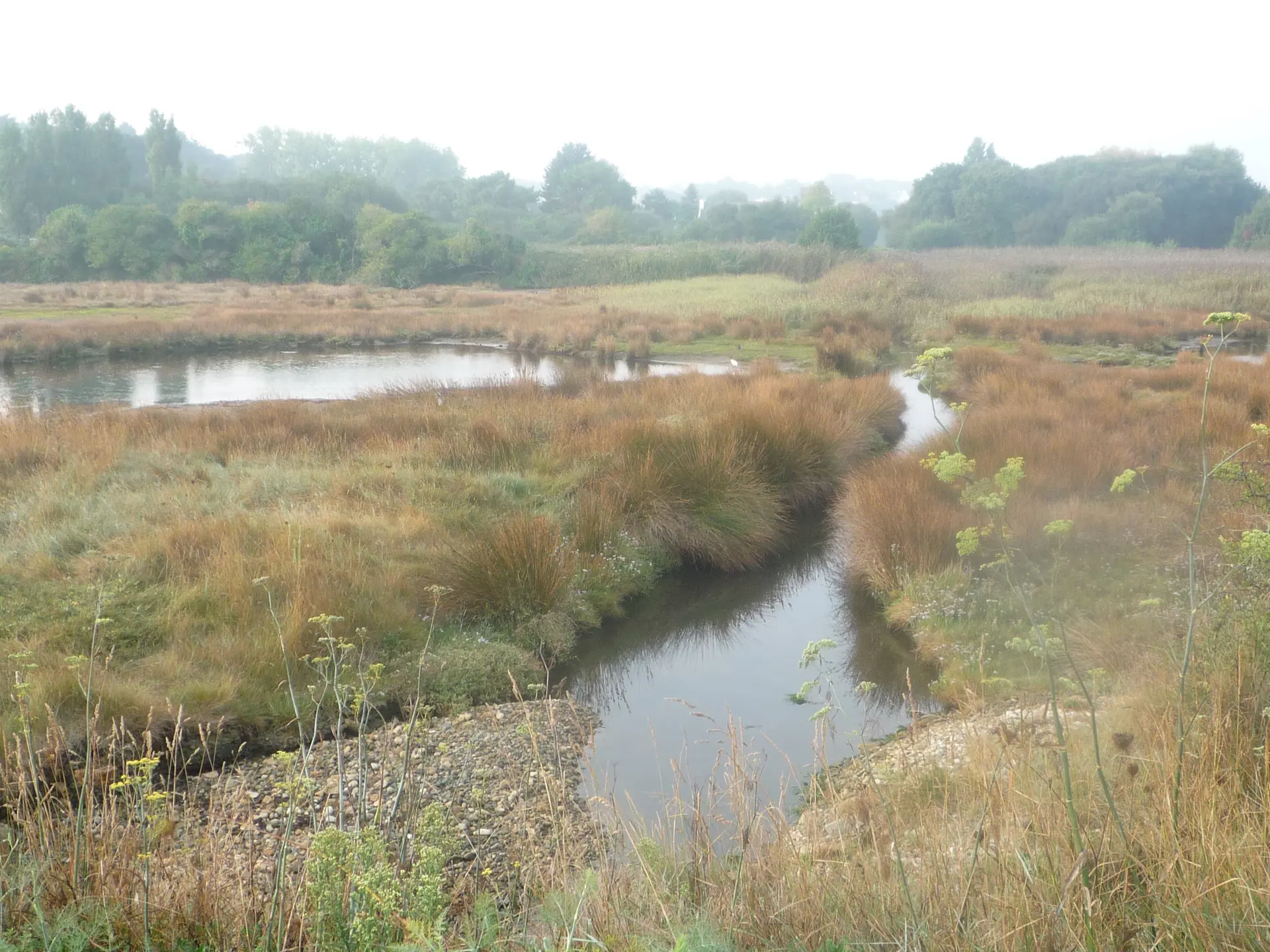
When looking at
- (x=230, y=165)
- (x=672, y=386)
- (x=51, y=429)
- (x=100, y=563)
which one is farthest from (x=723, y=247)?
(x=230, y=165)

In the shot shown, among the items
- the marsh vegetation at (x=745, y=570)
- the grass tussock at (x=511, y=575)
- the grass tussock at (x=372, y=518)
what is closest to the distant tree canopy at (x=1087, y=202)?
the marsh vegetation at (x=745, y=570)

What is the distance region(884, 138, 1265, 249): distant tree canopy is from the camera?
6122 cm

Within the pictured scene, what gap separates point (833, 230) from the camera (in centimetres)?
4772

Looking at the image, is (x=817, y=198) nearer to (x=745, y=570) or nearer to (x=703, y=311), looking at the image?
(x=703, y=311)

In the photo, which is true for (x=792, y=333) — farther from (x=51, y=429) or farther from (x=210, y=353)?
(x=51, y=429)

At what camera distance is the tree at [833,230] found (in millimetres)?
47219

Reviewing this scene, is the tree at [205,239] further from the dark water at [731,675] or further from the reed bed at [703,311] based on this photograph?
the dark water at [731,675]

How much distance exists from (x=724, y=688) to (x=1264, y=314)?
25519 millimetres

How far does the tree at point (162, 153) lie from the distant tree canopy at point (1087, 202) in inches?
2042

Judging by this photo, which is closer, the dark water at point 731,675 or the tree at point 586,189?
the dark water at point 731,675

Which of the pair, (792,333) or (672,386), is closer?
(672,386)

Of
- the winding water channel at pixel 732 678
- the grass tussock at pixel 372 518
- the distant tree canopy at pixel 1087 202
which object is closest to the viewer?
the winding water channel at pixel 732 678

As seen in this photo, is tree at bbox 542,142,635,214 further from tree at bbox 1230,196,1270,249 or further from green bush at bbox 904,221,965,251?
tree at bbox 1230,196,1270,249

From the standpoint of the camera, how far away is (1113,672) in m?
4.77
